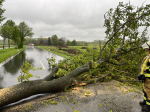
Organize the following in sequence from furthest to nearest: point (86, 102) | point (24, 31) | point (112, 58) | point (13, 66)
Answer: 1. point (24, 31)
2. point (13, 66)
3. point (112, 58)
4. point (86, 102)

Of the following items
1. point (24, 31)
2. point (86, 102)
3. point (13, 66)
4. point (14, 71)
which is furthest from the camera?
point (24, 31)

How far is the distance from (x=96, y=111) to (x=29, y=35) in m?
62.9

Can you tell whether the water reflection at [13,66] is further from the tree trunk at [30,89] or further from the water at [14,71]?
the tree trunk at [30,89]

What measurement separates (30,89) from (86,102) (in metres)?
1.72

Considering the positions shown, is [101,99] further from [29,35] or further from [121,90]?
[29,35]

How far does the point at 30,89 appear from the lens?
335 cm

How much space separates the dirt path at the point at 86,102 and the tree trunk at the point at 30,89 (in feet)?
0.71

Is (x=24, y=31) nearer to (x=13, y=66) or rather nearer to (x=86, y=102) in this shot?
(x=13, y=66)

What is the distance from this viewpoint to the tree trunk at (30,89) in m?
2.97

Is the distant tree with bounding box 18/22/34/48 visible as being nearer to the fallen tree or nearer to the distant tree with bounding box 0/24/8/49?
the distant tree with bounding box 0/24/8/49

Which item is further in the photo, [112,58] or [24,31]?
[24,31]

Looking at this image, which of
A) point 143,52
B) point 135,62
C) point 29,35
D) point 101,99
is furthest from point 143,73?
point 29,35

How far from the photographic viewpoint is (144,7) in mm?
5125

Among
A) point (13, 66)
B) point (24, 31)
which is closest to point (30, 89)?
point (13, 66)
